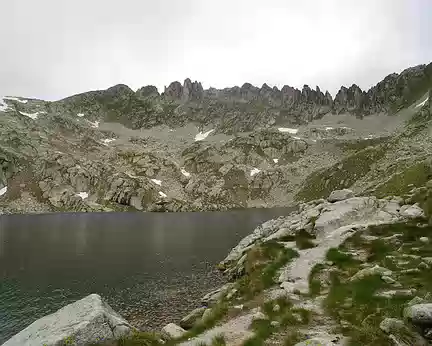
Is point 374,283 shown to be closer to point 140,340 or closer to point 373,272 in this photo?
point 373,272

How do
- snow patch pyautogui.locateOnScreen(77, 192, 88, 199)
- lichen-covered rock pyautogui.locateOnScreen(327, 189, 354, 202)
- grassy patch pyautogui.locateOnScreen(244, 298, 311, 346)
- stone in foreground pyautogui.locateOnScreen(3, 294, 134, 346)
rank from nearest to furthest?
grassy patch pyautogui.locateOnScreen(244, 298, 311, 346) < stone in foreground pyautogui.locateOnScreen(3, 294, 134, 346) < lichen-covered rock pyautogui.locateOnScreen(327, 189, 354, 202) < snow patch pyautogui.locateOnScreen(77, 192, 88, 199)

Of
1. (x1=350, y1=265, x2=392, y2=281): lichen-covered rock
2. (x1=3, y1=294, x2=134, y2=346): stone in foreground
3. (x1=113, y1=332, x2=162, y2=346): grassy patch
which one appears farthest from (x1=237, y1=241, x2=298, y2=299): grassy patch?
(x1=3, y1=294, x2=134, y2=346): stone in foreground

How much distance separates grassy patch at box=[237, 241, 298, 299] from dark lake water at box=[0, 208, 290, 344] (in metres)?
6.15

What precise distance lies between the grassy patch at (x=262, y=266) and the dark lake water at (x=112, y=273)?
20.2 feet

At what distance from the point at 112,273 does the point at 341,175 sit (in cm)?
15781

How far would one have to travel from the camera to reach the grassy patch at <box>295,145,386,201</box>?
172637 mm

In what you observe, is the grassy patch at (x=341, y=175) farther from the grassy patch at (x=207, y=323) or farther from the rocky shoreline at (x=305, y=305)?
the grassy patch at (x=207, y=323)

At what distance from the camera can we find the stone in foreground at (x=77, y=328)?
15016mm

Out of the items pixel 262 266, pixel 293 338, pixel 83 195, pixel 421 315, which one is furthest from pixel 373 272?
pixel 83 195

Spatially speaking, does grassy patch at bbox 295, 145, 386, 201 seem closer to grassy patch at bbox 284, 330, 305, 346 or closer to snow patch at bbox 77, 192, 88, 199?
snow patch at bbox 77, 192, 88, 199

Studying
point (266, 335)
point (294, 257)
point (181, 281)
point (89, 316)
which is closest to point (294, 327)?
point (266, 335)

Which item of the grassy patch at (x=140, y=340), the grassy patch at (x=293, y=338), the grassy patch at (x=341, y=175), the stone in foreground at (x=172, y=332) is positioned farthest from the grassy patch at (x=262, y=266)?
the grassy patch at (x=341, y=175)

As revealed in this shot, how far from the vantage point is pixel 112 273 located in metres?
45.9

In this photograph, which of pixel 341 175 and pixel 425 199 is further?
pixel 341 175
